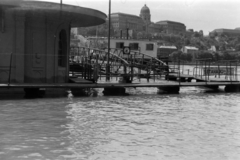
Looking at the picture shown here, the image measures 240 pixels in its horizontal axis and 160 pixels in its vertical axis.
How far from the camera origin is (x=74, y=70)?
92.4ft

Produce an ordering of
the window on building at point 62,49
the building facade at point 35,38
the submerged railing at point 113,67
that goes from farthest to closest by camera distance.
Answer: the submerged railing at point 113,67
the window on building at point 62,49
the building facade at point 35,38

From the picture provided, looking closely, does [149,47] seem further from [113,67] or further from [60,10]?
[60,10]

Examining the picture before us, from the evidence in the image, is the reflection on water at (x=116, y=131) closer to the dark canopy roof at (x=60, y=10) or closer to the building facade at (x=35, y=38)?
the building facade at (x=35, y=38)

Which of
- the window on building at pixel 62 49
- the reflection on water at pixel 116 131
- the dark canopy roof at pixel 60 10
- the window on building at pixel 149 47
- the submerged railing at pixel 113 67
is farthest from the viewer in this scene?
the window on building at pixel 149 47

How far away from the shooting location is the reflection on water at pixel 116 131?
817 cm

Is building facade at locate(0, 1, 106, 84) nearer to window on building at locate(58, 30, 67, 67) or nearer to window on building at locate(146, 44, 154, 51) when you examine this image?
window on building at locate(58, 30, 67, 67)

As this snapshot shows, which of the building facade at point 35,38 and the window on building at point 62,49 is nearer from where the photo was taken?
the building facade at point 35,38

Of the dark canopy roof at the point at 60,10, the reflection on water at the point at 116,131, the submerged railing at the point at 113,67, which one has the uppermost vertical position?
the dark canopy roof at the point at 60,10

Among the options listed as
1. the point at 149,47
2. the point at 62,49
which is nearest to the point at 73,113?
the point at 62,49

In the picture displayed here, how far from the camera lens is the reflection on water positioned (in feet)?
26.8

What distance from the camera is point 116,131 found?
10.5m

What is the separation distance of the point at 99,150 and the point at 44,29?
451 inches

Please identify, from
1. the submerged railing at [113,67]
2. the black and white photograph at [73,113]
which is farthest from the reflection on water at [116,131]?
the submerged railing at [113,67]

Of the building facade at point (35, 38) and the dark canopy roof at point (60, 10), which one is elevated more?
the dark canopy roof at point (60, 10)
